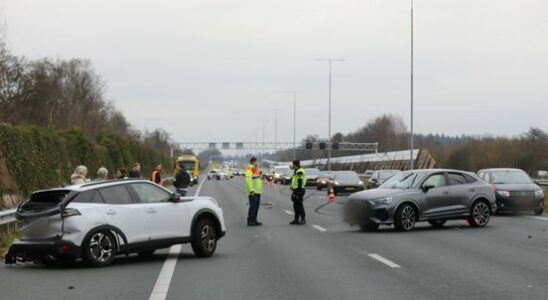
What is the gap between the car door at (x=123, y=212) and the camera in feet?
43.3

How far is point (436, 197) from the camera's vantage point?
67.3ft

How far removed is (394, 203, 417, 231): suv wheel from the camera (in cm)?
1991

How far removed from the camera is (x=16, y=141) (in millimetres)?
27172

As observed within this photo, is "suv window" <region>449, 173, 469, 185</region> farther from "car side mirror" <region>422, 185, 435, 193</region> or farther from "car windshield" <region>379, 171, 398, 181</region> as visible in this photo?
"car windshield" <region>379, 171, 398, 181</region>

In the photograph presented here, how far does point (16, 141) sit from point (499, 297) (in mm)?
20772

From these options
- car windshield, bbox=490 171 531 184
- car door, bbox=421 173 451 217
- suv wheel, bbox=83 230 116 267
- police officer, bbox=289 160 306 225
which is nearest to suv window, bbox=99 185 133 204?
suv wheel, bbox=83 230 116 267

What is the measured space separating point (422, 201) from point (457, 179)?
1.66 meters

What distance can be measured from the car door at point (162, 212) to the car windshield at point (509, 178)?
15661 millimetres

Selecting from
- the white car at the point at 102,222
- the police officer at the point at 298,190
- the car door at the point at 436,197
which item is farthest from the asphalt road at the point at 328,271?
the police officer at the point at 298,190

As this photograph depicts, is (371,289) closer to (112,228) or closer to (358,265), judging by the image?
(358,265)

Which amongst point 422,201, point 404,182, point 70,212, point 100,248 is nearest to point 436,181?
point 404,182

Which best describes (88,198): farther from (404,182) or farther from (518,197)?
(518,197)

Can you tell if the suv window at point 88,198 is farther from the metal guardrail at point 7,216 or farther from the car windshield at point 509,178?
the car windshield at point 509,178

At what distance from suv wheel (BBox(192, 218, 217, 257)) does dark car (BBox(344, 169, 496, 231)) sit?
6.05m
